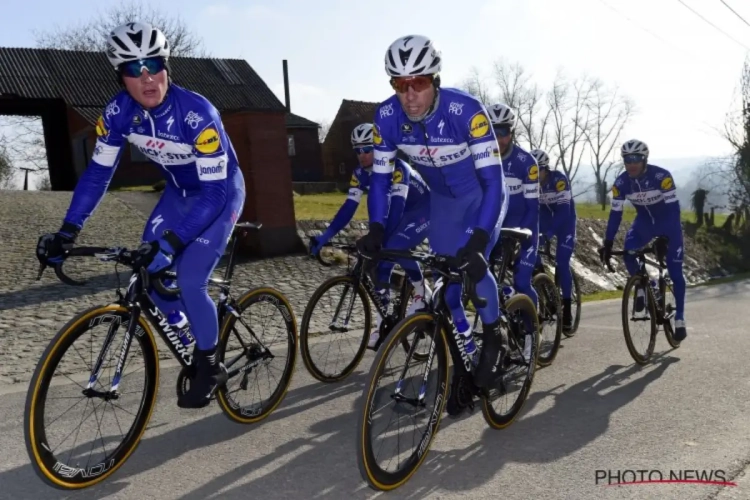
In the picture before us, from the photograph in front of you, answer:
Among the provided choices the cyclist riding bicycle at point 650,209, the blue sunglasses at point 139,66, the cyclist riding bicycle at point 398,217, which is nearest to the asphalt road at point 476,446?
the cyclist riding bicycle at point 398,217

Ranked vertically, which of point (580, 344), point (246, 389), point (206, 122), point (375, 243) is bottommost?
point (580, 344)

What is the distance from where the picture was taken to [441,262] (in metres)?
3.88

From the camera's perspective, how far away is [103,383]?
365 cm

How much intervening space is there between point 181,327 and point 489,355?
187cm

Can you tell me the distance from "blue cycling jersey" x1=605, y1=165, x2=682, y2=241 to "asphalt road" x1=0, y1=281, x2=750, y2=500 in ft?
6.95

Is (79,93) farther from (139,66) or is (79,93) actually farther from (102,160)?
(139,66)

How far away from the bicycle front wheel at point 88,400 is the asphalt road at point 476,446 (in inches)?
6.0

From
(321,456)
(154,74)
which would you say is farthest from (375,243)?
(154,74)

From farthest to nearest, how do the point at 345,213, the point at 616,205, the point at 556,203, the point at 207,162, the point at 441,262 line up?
the point at 556,203 → the point at 616,205 → the point at 345,213 → the point at 207,162 → the point at 441,262

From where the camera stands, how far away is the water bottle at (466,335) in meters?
4.24

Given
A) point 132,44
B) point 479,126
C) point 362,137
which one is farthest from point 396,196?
point 132,44

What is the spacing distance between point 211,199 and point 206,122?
461 mm

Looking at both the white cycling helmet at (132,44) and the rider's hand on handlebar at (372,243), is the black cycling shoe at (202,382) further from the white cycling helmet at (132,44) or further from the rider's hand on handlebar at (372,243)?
the white cycling helmet at (132,44)

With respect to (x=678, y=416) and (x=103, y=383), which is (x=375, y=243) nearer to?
(x=103, y=383)
